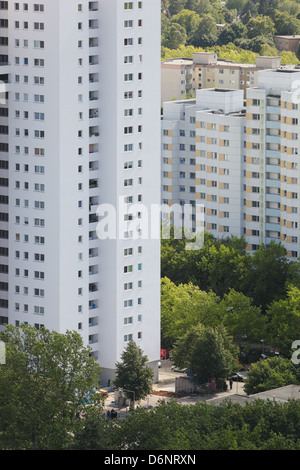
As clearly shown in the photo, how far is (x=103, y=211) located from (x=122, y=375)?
464 inches

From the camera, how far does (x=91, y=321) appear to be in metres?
126

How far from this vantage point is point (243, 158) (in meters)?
150

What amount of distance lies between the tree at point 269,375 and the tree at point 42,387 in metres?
13.1

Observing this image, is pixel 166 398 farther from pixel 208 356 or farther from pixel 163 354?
pixel 163 354

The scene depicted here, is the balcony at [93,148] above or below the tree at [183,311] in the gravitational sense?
above

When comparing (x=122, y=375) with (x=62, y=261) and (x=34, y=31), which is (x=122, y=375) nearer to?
(x=62, y=261)

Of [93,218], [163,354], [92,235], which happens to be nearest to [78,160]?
[93,218]

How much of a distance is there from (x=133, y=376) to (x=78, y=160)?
15.6 meters

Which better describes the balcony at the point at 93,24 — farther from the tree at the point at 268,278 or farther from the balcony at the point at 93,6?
the tree at the point at 268,278

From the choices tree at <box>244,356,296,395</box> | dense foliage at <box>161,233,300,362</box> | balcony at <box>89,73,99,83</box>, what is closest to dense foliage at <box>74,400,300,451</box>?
tree at <box>244,356,296,395</box>

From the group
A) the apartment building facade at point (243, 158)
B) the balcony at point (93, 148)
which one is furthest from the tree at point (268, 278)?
the balcony at point (93, 148)

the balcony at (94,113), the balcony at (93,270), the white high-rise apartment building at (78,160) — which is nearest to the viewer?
the white high-rise apartment building at (78,160)

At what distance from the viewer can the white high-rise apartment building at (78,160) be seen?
4747 inches
